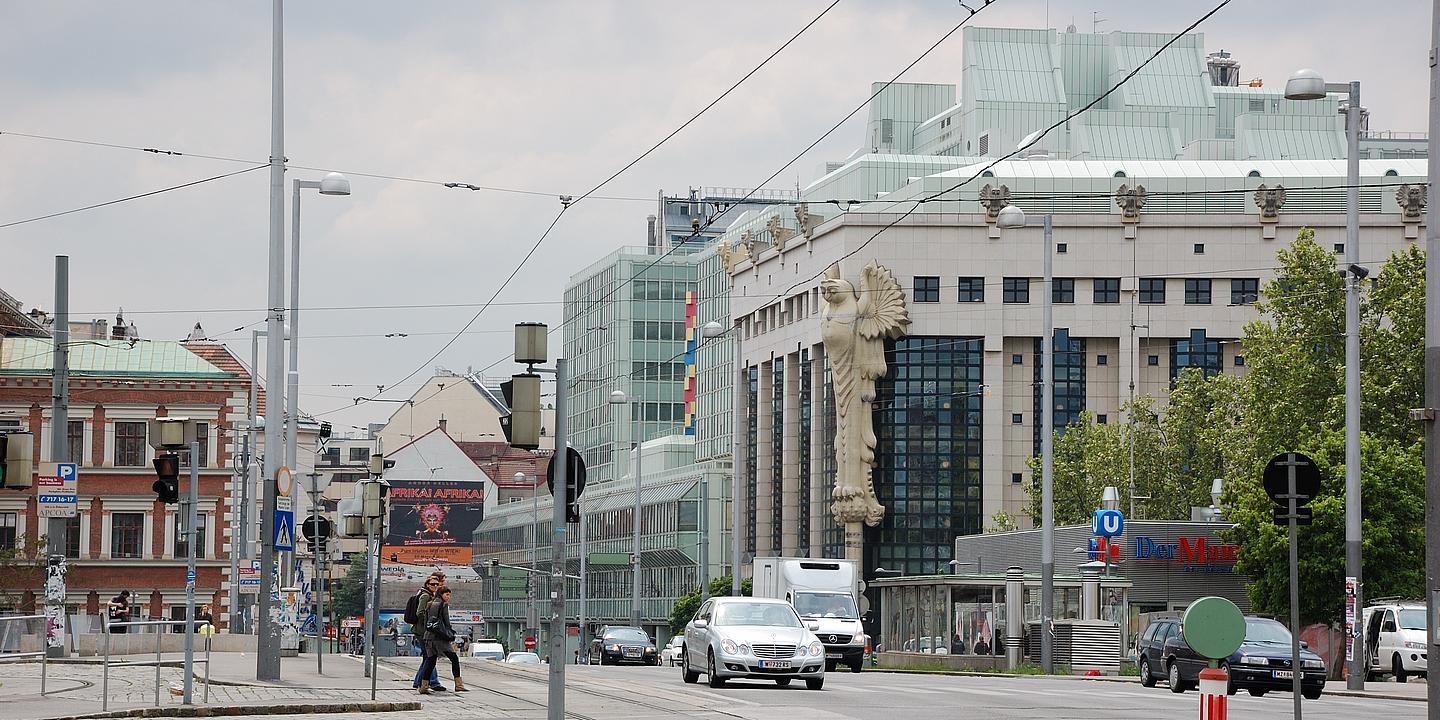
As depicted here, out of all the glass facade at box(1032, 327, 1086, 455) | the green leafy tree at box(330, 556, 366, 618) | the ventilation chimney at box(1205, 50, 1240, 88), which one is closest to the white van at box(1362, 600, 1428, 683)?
the glass facade at box(1032, 327, 1086, 455)

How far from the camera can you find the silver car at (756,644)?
30.2m

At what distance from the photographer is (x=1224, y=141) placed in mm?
112125

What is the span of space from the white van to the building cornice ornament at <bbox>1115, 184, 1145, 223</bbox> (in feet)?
173

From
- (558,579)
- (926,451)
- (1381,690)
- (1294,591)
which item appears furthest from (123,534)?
(1294,591)

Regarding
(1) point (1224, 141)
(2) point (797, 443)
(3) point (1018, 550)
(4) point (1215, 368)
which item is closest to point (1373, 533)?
(3) point (1018, 550)

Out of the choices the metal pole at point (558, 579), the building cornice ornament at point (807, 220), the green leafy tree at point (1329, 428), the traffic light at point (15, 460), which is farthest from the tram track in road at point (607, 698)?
the building cornice ornament at point (807, 220)

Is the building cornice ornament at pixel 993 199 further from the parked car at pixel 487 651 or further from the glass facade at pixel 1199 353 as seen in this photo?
the parked car at pixel 487 651

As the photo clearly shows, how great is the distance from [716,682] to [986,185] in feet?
226

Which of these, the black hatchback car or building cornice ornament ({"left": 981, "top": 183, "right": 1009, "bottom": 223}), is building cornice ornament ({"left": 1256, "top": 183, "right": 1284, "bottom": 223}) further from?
the black hatchback car

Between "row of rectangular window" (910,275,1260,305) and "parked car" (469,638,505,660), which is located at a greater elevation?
"row of rectangular window" (910,275,1260,305)

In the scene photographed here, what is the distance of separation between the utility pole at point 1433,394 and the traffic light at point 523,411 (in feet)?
24.7

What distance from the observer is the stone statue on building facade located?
96312 millimetres

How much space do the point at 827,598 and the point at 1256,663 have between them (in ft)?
45.8

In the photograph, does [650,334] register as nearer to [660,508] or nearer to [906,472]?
[660,508]
